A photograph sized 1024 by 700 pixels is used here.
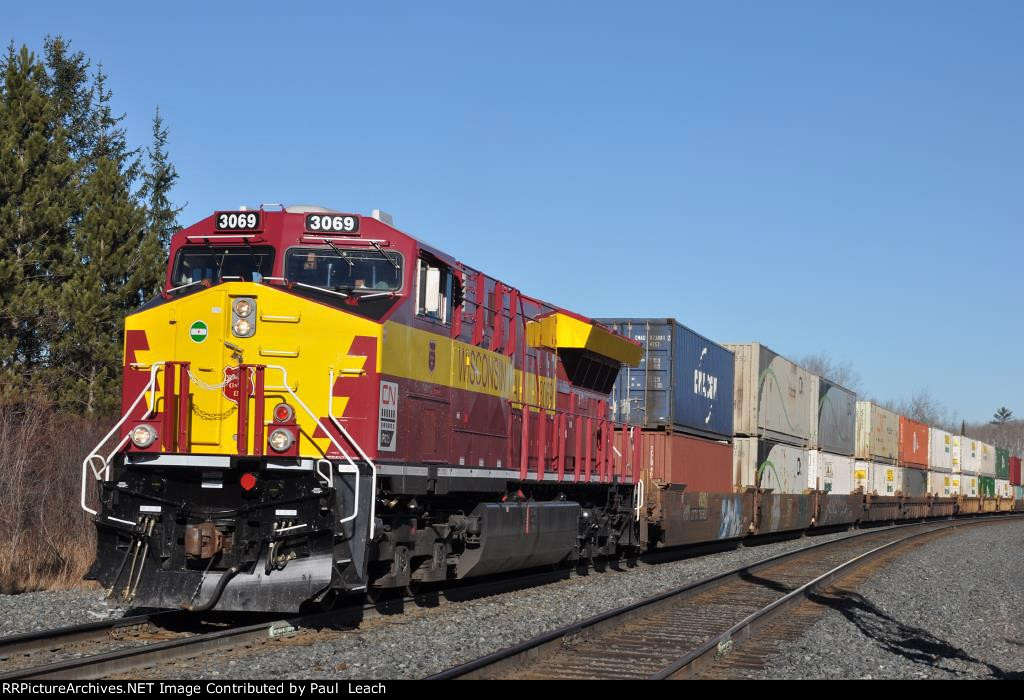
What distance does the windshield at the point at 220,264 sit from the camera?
10.6 m

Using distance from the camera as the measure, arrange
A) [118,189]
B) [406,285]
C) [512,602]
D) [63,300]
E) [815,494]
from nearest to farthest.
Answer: [406,285]
[512,602]
[63,300]
[118,189]
[815,494]

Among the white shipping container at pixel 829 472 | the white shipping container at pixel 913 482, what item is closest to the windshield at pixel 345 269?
the white shipping container at pixel 829 472

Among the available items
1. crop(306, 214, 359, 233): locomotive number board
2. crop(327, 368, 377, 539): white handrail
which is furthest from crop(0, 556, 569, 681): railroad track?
crop(306, 214, 359, 233): locomotive number board

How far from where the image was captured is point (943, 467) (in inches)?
2052

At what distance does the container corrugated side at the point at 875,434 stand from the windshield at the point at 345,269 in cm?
3091

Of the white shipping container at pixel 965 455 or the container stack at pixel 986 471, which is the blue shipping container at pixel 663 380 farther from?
the container stack at pixel 986 471

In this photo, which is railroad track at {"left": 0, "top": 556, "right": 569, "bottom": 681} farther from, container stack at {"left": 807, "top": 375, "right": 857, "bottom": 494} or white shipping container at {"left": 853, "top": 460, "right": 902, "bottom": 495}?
white shipping container at {"left": 853, "top": 460, "right": 902, "bottom": 495}

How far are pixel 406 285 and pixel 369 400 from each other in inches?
53.2

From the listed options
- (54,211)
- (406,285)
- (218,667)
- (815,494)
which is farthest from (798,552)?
(54,211)

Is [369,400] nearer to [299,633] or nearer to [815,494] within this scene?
[299,633]

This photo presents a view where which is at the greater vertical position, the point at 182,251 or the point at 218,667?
the point at 182,251

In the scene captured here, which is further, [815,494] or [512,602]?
[815,494]

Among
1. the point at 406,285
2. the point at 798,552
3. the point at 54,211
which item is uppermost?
the point at 54,211
